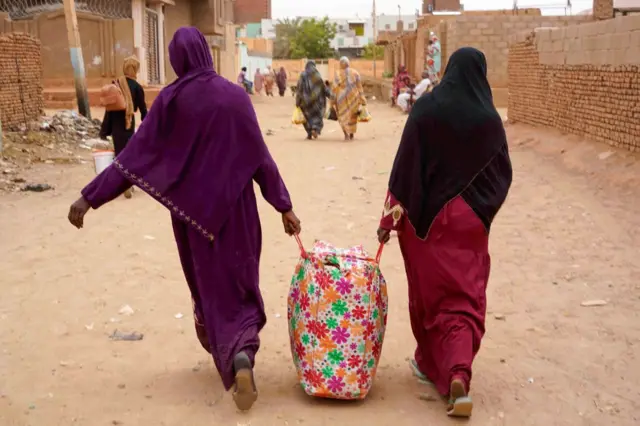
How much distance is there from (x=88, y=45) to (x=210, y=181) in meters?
17.4

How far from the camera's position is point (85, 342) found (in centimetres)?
421

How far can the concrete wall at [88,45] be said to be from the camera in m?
19.1

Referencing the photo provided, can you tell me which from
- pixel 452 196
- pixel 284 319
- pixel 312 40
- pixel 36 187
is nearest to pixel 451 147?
pixel 452 196

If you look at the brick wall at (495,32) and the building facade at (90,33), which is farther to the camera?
the brick wall at (495,32)

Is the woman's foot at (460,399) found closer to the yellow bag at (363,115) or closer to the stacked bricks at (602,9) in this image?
the yellow bag at (363,115)

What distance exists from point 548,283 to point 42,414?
3.34m

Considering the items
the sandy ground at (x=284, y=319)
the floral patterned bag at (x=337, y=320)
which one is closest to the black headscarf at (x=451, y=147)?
the floral patterned bag at (x=337, y=320)

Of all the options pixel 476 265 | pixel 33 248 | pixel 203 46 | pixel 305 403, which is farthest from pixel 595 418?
pixel 33 248

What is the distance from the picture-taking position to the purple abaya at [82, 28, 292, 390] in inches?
128

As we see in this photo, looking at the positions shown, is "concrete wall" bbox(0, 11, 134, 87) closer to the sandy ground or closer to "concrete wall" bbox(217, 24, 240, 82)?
the sandy ground

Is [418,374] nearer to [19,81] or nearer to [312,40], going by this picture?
[19,81]

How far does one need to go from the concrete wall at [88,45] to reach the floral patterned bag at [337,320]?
17.2 meters

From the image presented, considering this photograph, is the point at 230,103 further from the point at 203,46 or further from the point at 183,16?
the point at 183,16

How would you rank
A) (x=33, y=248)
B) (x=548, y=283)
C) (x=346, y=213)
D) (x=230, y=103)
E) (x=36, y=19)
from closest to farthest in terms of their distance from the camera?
1. (x=230, y=103)
2. (x=548, y=283)
3. (x=33, y=248)
4. (x=346, y=213)
5. (x=36, y=19)
